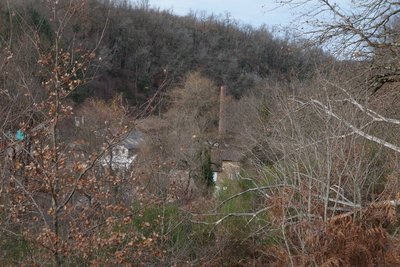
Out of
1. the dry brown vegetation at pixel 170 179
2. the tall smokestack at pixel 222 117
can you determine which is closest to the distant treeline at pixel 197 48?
the tall smokestack at pixel 222 117

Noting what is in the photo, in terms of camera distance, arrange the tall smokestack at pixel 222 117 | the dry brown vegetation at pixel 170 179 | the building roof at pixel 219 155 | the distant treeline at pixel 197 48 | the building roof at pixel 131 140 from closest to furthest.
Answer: the dry brown vegetation at pixel 170 179 < the building roof at pixel 131 140 < the building roof at pixel 219 155 < the tall smokestack at pixel 222 117 < the distant treeline at pixel 197 48

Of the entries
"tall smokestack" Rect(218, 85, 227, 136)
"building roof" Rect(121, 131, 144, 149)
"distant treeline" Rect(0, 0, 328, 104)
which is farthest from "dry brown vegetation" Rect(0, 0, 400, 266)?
"distant treeline" Rect(0, 0, 328, 104)

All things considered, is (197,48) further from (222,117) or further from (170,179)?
(170,179)

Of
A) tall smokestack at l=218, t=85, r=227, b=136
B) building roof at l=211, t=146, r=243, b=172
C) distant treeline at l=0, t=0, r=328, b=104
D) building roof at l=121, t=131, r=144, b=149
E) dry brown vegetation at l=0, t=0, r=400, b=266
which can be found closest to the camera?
dry brown vegetation at l=0, t=0, r=400, b=266

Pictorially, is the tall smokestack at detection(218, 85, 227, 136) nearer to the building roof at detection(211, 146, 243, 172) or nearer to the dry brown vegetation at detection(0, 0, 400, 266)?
the building roof at detection(211, 146, 243, 172)

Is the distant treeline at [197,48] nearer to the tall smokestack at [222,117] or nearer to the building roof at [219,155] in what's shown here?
the tall smokestack at [222,117]

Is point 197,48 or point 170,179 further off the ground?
point 170,179

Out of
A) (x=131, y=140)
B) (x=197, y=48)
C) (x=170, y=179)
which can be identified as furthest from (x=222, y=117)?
(x=197, y=48)

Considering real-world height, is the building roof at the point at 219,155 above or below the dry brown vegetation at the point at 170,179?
below

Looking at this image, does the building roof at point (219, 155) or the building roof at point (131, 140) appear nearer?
the building roof at point (131, 140)

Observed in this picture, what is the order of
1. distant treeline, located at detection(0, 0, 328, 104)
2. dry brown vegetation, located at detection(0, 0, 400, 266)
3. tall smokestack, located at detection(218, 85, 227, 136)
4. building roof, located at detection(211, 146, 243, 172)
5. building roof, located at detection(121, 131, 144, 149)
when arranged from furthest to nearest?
distant treeline, located at detection(0, 0, 328, 104) → tall smokestack, located at detection(218, 85, 227, 136) → building roof, located at detection(211, 146, 243, 172) → building roof, located at detection(121, 131, 144, 149) → dry brown vegetation, located at detection(0, 0, 400, 266)

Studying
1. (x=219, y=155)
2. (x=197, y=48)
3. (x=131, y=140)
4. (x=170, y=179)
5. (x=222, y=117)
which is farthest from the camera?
(x=197, y=48)

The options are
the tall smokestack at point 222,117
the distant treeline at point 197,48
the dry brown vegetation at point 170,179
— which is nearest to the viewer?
the dry brown vegetation at point 170,179

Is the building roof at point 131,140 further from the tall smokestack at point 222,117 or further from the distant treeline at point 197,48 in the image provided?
→ the distant treeline at point 197,48
